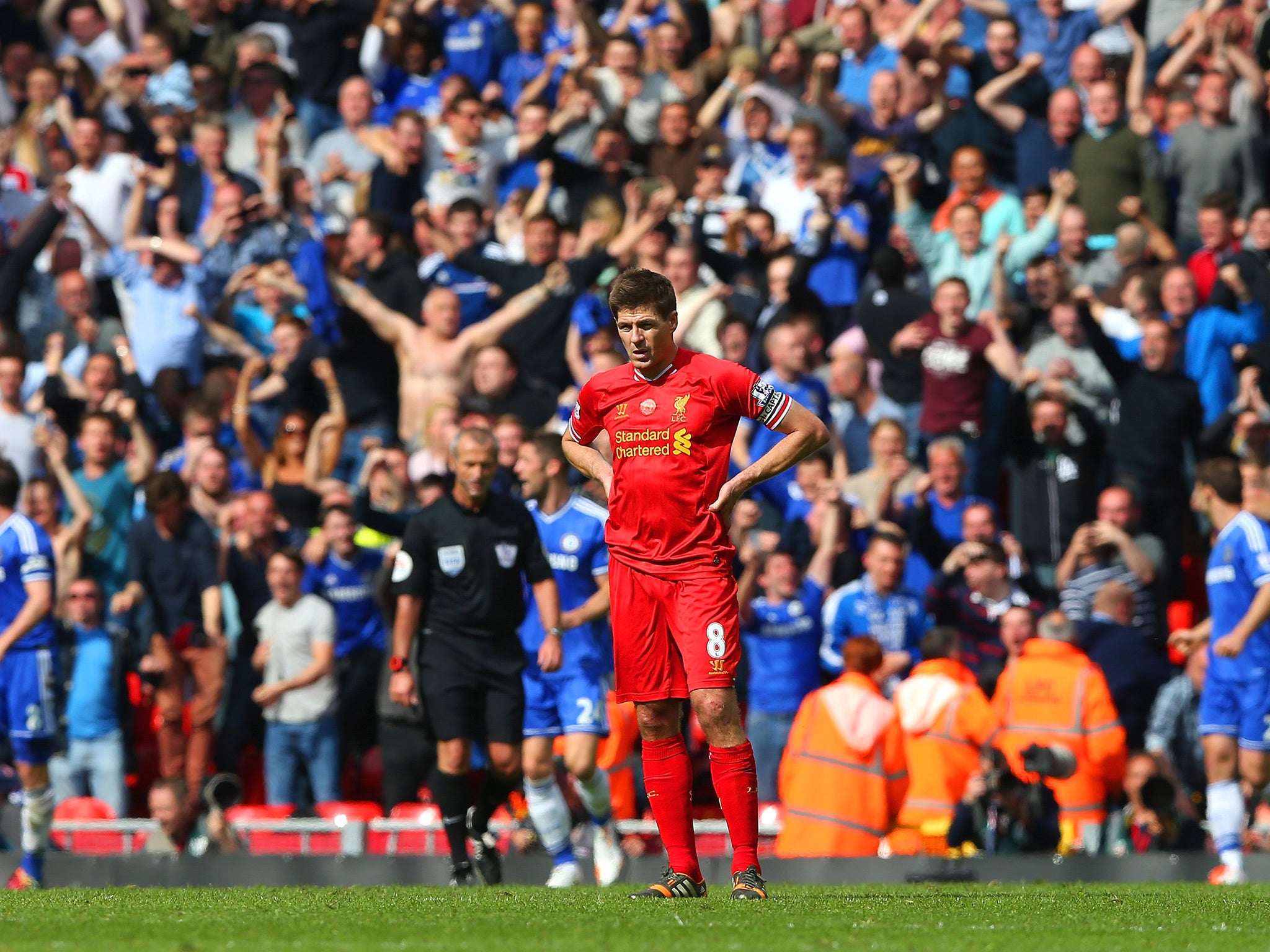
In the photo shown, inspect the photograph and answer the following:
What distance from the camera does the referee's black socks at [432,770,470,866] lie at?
35.3 ft

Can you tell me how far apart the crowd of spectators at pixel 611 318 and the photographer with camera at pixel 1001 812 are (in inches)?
23.5

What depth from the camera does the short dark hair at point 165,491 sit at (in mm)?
14516

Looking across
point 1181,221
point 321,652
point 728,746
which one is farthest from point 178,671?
point 1181,221

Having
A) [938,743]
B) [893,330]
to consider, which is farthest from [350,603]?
[893,330]

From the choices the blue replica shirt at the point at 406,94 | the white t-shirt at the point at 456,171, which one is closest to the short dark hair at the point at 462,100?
the white t-shirt at the point at 456,171

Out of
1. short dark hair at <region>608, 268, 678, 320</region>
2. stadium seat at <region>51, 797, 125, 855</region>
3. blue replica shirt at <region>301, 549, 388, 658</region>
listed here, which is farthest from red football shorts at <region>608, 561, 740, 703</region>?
blue replica shirt at <region>301, 549, 388, 658</region>

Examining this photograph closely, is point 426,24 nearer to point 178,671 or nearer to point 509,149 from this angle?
point 509,149

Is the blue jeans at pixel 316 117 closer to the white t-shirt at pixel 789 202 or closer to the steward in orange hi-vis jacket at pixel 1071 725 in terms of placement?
the white t-shirt at pixel 789 202

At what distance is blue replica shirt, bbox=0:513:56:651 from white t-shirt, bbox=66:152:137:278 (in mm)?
6358

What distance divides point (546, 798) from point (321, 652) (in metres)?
3.06

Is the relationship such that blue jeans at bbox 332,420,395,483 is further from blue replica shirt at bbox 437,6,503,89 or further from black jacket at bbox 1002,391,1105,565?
blue replica shirt at bbox 437,6,503,89

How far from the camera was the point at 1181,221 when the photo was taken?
637 inches

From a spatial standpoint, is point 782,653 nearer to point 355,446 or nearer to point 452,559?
point 452,559

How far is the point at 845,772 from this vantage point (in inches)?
446
